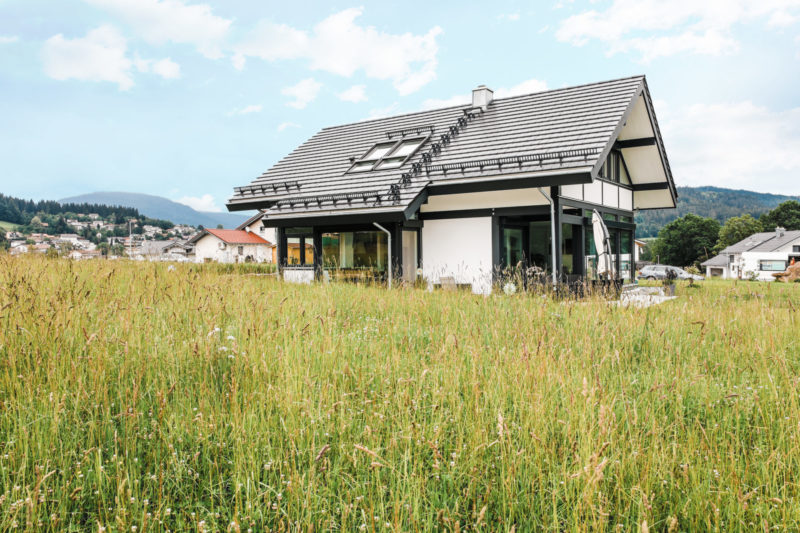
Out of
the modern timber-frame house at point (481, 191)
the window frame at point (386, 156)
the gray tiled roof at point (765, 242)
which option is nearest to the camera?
the modern timber-frame house at point (481, 191)

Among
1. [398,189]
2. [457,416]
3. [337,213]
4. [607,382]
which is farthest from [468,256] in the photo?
[457,416]

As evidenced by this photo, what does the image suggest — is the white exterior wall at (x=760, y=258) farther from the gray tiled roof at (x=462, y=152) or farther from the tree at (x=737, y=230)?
the gray tiled roof at (x=462, y=152)

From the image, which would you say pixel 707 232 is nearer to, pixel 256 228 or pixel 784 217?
pixel 784 217

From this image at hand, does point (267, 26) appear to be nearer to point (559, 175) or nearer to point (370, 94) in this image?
point (370, 94)

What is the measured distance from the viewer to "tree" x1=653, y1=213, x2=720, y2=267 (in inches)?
2771

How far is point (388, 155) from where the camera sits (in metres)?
15.2

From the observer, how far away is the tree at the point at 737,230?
73625 mm

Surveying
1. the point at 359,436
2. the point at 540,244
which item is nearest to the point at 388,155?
the point at 540,244

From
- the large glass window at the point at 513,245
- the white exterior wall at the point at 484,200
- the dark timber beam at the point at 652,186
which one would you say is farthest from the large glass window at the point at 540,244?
the dark timber beam at the point at 652,186

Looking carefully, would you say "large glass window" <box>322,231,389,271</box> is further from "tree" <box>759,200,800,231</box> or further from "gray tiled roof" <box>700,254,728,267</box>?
"tree" <box>759,200,800,231</box>

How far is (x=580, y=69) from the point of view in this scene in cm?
1599

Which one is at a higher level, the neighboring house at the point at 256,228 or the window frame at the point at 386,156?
the neighboring house at the point at 256,228

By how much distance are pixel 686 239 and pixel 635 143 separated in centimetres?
6702

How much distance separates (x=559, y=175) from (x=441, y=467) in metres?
10.1
